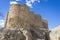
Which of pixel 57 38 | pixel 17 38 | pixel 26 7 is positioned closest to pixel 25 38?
pixel 17 38

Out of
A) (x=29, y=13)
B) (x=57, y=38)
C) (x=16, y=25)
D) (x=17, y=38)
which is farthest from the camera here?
(x=29, y=13)

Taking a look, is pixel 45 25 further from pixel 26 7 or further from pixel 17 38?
pixel 17 38

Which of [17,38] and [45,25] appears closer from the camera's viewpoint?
[17,38]

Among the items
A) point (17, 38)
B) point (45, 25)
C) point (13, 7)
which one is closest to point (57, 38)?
point (17, 38)

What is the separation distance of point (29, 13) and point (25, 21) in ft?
10.7

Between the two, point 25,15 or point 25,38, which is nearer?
point 25,38

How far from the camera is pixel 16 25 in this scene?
38156 mm

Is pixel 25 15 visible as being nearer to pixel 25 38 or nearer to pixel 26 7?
pixel 26 7

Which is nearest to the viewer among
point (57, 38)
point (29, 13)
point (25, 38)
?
point (57, 38)

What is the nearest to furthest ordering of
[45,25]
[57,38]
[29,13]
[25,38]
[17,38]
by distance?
[57,38] < [17,38] < [25,38] < [29,13] < [45,25]

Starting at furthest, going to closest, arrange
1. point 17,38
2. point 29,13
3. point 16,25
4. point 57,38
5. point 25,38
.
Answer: point 29,13 < point 16,25 < point 25,38 < point 17,38 < point 57,38

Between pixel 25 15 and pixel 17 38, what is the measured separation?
14288 mm

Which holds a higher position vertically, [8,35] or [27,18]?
[27,18]

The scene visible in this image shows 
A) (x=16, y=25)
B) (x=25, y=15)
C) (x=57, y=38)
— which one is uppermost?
(x=25, y=15)
